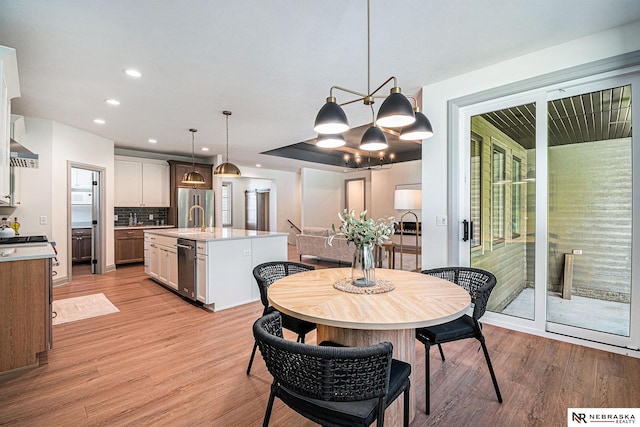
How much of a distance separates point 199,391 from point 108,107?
380cm

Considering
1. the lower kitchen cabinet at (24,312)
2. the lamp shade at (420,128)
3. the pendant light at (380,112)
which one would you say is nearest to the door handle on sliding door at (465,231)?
the lamp shade at (420,128)

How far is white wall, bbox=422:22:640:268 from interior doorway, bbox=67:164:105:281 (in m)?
5.66

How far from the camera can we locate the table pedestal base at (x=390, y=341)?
1575mm

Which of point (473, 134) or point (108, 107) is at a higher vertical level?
point (108, 107)

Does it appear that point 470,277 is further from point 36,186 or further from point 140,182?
point 140,182

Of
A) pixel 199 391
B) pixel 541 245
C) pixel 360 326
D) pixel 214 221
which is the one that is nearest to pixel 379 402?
pixel 360 326

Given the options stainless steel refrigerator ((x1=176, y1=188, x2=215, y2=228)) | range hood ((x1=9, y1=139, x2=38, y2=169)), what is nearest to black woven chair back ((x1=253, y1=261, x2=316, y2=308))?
range hood ((x1=9, y1=139, x2=38, y2=169))

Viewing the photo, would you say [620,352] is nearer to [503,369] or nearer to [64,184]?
[503,369]

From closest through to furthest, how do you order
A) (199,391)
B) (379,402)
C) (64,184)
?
(379,402) < (199,391) < (64,184)

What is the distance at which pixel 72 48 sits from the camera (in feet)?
8.38

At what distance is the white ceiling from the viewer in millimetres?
2086

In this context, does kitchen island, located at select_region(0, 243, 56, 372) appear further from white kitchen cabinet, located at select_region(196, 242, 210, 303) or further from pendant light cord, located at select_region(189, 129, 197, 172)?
pendant light cord, located at select_region(189, 129, 197, 172)

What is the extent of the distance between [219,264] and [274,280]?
1501 mm

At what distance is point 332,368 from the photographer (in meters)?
1.07
